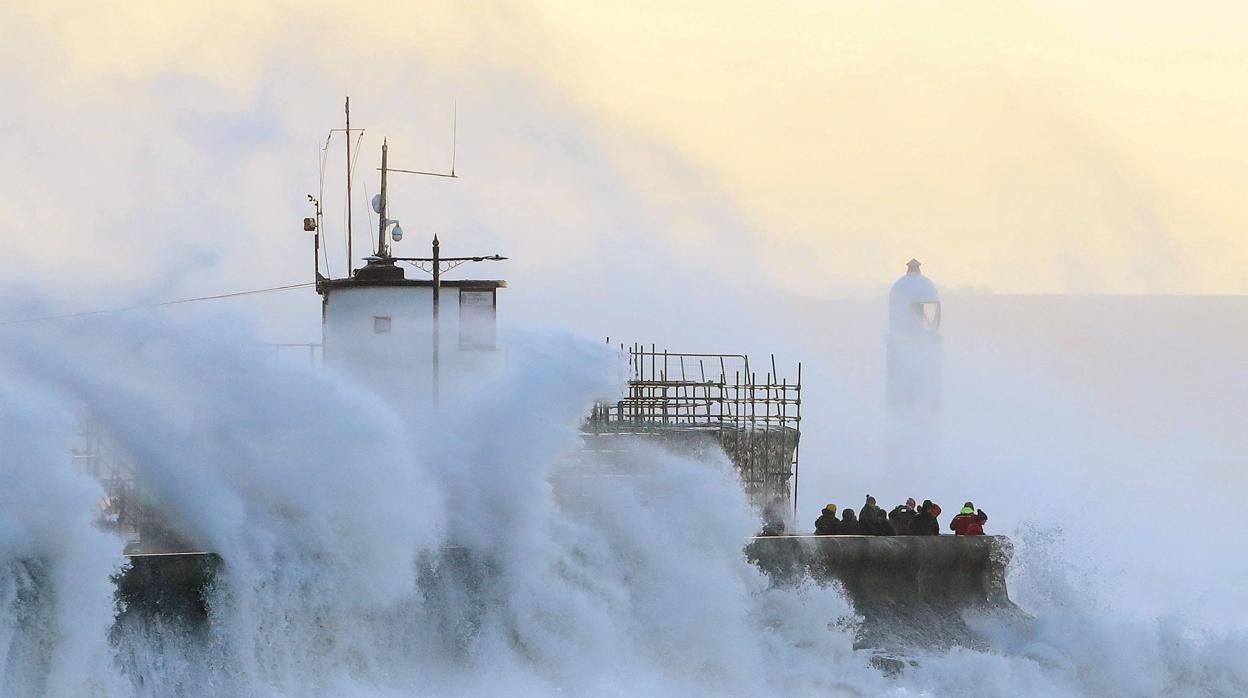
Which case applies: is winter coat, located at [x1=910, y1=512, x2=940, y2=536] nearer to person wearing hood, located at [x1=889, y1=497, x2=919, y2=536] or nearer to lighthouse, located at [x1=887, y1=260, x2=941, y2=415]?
person wearing hood, located at [x1=889, y1=497, x2=919, y2=536]

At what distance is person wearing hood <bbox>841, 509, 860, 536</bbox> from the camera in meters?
20.2

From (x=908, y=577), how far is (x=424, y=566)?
5015 millimetres

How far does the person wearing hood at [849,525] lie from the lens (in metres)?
20.2

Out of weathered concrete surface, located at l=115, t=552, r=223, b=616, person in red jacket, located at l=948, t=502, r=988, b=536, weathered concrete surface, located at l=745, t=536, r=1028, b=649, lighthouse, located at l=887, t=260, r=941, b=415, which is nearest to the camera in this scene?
weathered concrete surface, located at l=115, t=552, r=223, b=616

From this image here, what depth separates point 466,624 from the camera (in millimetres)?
17156

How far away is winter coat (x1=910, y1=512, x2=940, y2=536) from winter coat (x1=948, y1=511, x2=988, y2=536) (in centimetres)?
23

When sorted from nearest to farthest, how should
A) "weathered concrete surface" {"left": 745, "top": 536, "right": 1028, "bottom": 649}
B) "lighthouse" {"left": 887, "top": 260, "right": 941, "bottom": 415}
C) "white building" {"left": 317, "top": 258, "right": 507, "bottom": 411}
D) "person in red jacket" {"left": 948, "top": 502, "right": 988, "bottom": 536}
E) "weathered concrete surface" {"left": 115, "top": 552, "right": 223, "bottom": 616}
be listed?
"weathered concrete surface" {"left": 115, "top": 552, "right": 223, "bottom": 616} < "weathered concrete surface" {"left": 745, "top": 536, "right": 1028, "bottom": 649} < "person in red jacket" {"left": 948, "top": 502, "right": 988, "bottom": 536} < "white building" {"left": 317, "top": 258, "right": 507, "bottom": 411} < "lighthouse" {"left": 887, "top": 260, "right": 941, "bottom": 415}

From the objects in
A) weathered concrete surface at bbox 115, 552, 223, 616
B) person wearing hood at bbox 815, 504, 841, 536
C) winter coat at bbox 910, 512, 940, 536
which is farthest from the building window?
weathered concrete surface at bbox 115, 552, 223, 616

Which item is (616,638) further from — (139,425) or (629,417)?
(629,417)

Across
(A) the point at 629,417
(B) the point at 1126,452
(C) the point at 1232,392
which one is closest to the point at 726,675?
(A) the point at 629,417

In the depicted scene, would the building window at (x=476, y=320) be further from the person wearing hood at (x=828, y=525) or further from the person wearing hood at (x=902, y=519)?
the person wearing hood at (x=902, y=519)

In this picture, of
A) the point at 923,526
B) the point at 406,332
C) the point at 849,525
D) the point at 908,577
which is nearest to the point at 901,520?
the point at 923,526

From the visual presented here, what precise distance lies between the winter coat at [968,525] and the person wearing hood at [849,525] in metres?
1.01

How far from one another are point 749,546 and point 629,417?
220 inches
